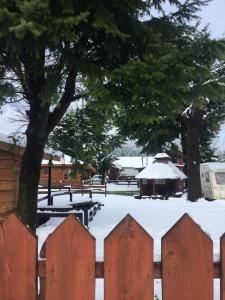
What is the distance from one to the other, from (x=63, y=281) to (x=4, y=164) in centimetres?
1079

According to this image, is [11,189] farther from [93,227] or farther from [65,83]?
[65,83]

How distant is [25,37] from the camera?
7277 millimetres

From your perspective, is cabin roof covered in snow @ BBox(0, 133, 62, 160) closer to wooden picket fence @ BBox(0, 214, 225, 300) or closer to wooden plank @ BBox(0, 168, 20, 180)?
wooden plank @ BBox(0, 168, 20, 180)

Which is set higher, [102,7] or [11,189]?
[102,7]

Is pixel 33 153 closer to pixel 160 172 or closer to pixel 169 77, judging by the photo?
pixel 169 77

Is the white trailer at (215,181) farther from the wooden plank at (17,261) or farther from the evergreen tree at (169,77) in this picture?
the wooden plank at (17,261)

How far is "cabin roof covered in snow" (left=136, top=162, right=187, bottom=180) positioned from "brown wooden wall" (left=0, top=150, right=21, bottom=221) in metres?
23.4

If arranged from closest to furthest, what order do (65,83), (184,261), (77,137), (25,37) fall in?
1. (184,261)
2. (25,37)
3. (65,83)
4. (77,137)

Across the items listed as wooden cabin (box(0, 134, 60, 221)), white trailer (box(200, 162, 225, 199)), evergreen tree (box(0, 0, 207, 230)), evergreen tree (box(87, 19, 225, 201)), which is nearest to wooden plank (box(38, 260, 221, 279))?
evergreen tree (box(0, 0, 207, 230))

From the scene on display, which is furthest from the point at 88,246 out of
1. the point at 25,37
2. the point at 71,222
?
the point at 25,37

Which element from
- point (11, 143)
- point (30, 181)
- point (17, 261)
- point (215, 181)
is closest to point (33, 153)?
point (30, 181)

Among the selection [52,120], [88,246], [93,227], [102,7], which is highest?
[102,7]

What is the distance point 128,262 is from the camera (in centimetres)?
311

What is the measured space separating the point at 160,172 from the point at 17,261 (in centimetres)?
3444
